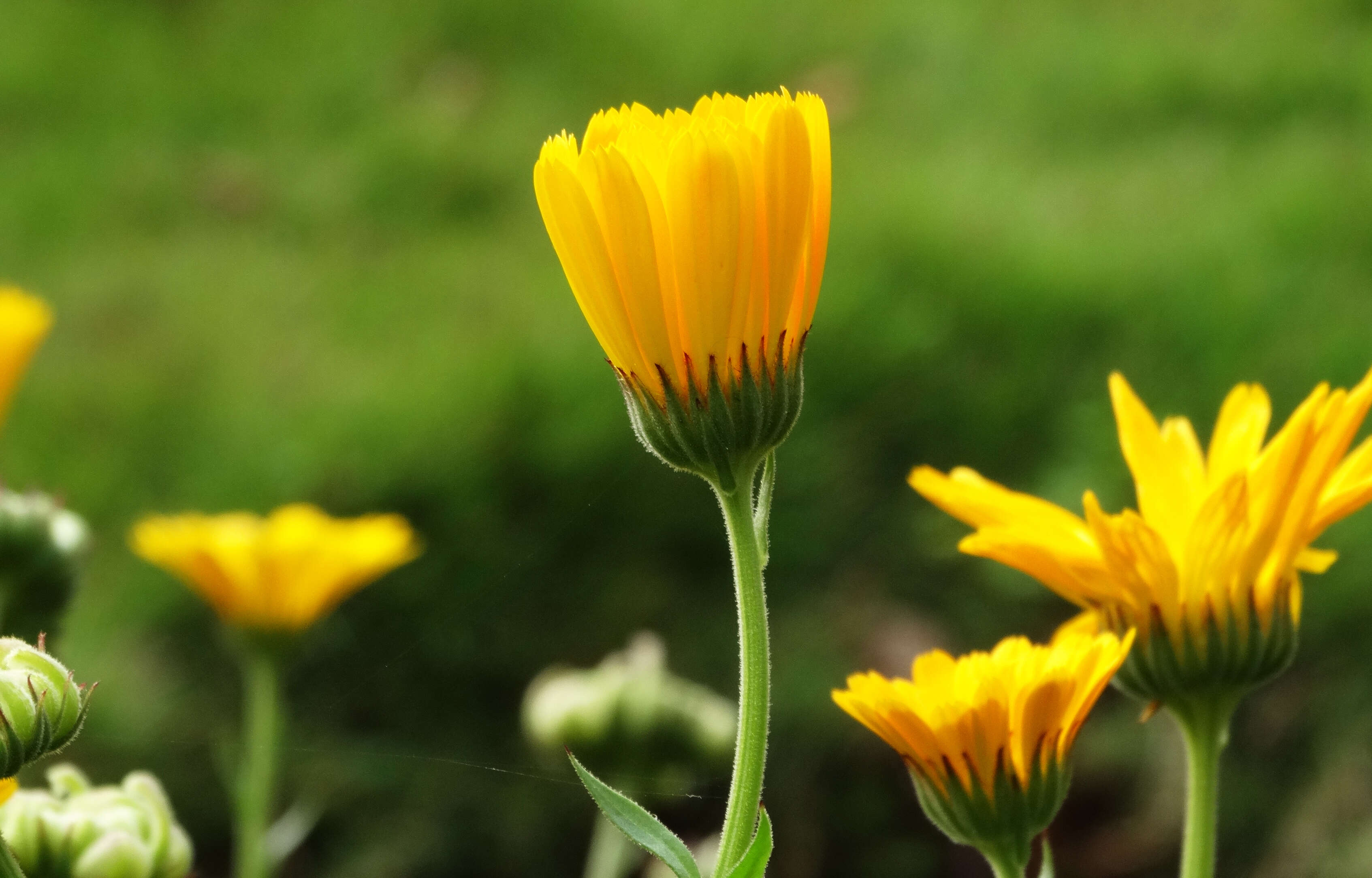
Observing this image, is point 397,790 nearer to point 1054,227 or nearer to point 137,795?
point 137,795

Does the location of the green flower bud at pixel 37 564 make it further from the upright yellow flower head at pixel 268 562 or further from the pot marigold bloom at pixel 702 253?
the pot marigold bloom at pixel 702 253

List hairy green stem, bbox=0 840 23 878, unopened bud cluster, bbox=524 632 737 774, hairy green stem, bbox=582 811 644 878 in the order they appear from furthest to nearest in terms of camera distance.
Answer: unopened bud cluster, bbox=524 632 737 774
hairy green stem, bbox=582 811 644 878
hairy green stem, bbox=0 840 23 878

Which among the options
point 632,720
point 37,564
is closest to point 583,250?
point 37,564

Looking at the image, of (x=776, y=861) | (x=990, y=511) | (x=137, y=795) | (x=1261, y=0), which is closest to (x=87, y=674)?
(x=776, y=861)

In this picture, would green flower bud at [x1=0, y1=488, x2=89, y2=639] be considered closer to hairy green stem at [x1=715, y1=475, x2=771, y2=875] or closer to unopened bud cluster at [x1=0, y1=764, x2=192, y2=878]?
unopened bud cluster at [x1=0, y1=764, x2=192, y2=878]

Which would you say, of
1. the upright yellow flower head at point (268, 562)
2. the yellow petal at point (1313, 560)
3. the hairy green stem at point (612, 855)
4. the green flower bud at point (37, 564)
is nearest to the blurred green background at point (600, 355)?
the hairy green stem at point (612, 855)

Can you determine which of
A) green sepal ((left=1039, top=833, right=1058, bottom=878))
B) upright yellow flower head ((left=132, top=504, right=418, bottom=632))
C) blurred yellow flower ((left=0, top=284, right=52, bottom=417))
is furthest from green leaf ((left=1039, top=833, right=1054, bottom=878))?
upright yellow flower head ((left=132, top=504, right=418, bottom=632))

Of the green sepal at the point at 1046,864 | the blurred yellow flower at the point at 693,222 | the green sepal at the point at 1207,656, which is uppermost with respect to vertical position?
the blurred yellow flower at the point at 693,222
